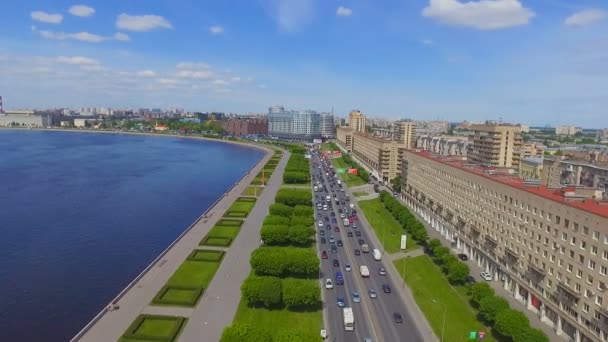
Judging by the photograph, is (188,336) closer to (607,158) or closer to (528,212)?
(528,212)

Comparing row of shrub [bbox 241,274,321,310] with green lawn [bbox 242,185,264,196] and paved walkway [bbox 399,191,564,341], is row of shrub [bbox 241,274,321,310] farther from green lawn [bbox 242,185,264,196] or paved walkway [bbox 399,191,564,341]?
green lawn [bbox 242,185,264,196]

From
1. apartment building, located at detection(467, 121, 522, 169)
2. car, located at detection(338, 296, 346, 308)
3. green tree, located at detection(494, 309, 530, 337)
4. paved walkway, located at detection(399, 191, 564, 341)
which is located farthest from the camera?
apartment building, located at detection(467, 121, 522, 169)

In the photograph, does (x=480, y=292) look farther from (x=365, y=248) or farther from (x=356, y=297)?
(x=365, y=248)

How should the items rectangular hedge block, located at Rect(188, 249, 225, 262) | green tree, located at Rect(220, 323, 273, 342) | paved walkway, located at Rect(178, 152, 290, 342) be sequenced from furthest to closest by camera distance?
rectangular hedge block, located at Rect(188, 249, 225, 262)
paved walkway, located at Rect(178, 152, 290, 342)
green tree, located at Rect(220, 323, 273, 342)

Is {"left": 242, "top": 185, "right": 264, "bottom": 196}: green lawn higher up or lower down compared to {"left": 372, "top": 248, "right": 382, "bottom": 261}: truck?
higher up

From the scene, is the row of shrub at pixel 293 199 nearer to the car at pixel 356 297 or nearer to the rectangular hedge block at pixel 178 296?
the car at pixel 356 297

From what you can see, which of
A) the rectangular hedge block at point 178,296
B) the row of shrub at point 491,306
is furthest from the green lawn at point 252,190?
the rectangular hedge block at point 178,296

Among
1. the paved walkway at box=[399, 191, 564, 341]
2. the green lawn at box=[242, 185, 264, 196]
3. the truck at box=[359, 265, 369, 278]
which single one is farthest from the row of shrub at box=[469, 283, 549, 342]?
the green lawn at box=[242, 185, 264, 196]
